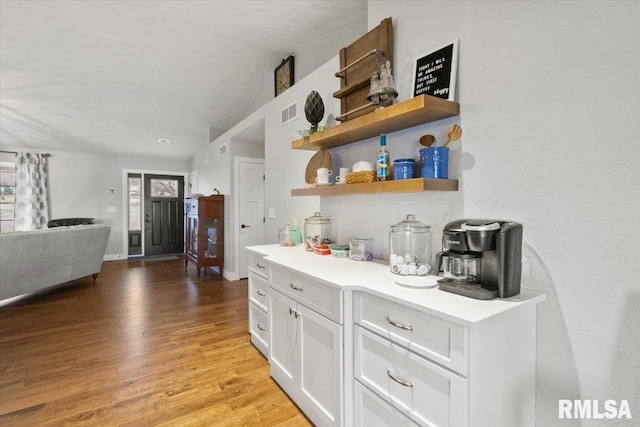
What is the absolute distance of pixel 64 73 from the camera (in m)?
3.83

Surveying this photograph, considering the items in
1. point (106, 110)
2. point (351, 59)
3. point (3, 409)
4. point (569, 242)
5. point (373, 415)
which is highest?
point (106, 110)

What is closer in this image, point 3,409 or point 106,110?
point 3,409

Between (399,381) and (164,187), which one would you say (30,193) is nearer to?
(164,187)

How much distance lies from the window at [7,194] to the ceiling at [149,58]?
2.13 ft

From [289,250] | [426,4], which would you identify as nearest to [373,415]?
[289,250]

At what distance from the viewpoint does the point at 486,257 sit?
1195 millimetres

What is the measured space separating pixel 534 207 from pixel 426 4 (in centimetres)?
127

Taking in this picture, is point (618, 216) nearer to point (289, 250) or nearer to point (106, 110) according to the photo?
point (289, 250)

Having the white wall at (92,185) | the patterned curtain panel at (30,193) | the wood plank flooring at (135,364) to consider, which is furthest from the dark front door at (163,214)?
the wood plank flooring at (135,364)

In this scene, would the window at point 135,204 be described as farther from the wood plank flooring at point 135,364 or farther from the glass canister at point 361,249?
the glass canister at point 361,249

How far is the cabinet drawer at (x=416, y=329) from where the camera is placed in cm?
97

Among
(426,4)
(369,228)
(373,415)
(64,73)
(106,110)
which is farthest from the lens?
(106,110)

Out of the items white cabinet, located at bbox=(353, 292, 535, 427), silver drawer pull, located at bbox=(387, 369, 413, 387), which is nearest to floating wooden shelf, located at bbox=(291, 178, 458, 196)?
white cabinet, located at bbox=(353, 292, 535, 427)

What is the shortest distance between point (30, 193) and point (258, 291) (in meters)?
6.53
